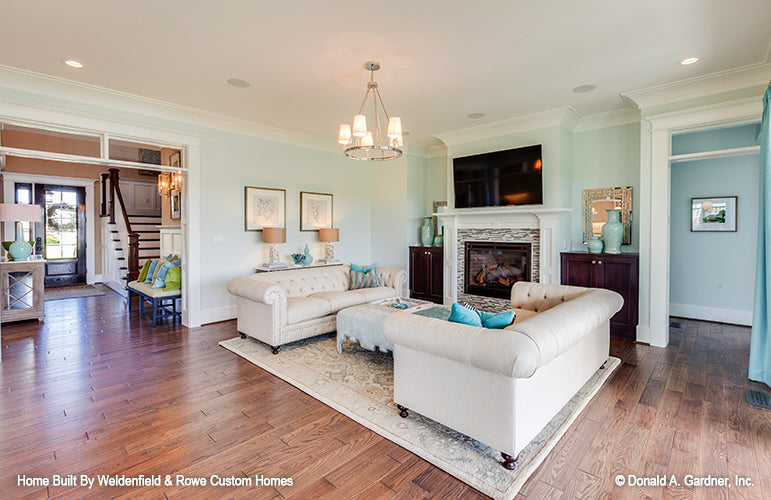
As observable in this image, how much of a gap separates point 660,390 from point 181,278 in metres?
5.79

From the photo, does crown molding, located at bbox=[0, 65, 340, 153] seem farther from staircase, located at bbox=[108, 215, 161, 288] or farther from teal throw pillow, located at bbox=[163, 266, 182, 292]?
staircase, located at bbox=[108, 215, 161, 288]

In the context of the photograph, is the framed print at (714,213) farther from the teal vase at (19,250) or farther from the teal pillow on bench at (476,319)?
the teal vase at (19,250)

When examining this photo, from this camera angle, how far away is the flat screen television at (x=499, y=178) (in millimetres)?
5250

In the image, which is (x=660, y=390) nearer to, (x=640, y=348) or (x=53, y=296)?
(x=640, y=348)

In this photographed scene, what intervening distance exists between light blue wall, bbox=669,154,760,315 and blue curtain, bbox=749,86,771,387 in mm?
2534

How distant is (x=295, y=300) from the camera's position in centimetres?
430

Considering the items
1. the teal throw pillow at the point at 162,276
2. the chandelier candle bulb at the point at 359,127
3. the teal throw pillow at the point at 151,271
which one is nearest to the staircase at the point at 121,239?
the teal throw pillow at the point at 151,271

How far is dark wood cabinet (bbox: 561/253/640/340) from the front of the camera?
454cm

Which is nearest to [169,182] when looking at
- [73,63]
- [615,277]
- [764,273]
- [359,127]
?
[73,63]

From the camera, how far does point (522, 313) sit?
12.3ft

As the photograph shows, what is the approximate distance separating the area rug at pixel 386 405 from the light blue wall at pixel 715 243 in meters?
2.75

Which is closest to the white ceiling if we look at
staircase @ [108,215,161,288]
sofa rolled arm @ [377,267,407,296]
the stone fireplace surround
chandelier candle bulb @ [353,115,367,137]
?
chandelier candle bulb @ [353,115,367,137]

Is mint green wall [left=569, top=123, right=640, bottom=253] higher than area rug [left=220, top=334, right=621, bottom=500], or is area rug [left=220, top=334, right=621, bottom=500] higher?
mint green wall [left=569, top=123, right=640, bottom=253]

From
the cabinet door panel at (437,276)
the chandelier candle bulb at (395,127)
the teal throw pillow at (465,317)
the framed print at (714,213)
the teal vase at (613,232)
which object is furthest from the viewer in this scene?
the cabinet door panel at (437,276)
